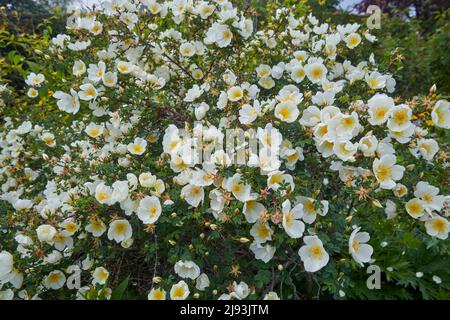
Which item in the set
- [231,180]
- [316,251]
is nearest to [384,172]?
[316,251]

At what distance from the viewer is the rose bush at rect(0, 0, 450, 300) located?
65.1 inches

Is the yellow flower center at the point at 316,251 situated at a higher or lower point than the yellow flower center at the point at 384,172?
lower

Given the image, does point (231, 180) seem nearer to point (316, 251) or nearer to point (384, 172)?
point (316, 251)

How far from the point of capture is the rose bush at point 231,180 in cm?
165

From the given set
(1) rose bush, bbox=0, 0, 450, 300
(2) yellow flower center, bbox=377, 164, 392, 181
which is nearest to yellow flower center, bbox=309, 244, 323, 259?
(1) rose bush, bbox=0, 0, 450, 300

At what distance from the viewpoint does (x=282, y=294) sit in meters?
1.88

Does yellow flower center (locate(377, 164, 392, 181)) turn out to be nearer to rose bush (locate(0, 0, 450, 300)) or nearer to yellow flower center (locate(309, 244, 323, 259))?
rose bush (locate(0, 0, 450, 300))

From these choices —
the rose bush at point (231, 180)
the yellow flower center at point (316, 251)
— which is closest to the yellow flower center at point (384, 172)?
the rose bush at point (231, 180)

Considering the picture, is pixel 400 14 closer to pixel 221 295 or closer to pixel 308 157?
pixel 308 157

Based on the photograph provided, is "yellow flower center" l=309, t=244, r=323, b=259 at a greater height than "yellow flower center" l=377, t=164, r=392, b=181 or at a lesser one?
lesser

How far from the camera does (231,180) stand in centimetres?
159

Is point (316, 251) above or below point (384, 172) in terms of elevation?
below

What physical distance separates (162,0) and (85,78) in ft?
3.73

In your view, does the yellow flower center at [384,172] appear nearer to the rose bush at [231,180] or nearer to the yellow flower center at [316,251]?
the rose bush at [231,180]
